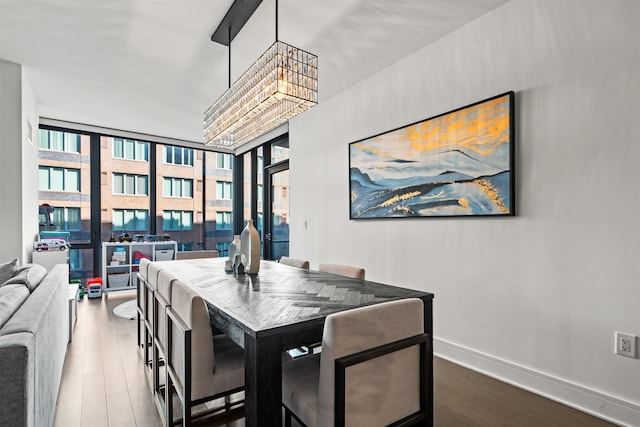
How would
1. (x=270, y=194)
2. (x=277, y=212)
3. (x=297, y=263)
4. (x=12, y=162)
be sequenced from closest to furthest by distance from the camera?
(x=297, y=263), (x=12, y=162), (x=277, y=212), (x=270, y=194)

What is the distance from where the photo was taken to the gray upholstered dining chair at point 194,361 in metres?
1.46

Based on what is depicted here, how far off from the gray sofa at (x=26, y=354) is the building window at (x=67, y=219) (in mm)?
3782

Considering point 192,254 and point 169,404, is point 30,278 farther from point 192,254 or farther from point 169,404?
point 192,254

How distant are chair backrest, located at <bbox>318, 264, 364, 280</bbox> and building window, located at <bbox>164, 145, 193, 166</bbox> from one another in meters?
4.55

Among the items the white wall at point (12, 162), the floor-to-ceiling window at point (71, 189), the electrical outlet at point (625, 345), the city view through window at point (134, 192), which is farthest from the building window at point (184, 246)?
the electrical outlet at point (625, 345)

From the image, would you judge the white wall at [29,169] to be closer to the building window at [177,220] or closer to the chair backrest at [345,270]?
the building window at [177,220]

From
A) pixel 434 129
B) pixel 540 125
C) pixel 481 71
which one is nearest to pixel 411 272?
pixel 434 129

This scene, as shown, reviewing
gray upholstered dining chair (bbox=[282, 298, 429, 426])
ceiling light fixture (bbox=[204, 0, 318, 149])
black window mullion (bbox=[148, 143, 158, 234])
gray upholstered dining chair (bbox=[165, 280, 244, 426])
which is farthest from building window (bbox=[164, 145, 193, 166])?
gray upholstered dining chair (bbox=[282, 298, 429, 426])

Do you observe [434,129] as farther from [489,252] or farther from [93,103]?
[93,103]

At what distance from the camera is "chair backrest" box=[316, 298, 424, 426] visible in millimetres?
1173

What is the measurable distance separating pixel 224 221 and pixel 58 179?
8.83 feet

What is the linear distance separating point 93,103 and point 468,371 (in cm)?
518

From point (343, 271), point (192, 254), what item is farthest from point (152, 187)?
point (343, 271)

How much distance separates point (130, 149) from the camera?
5.74 m
